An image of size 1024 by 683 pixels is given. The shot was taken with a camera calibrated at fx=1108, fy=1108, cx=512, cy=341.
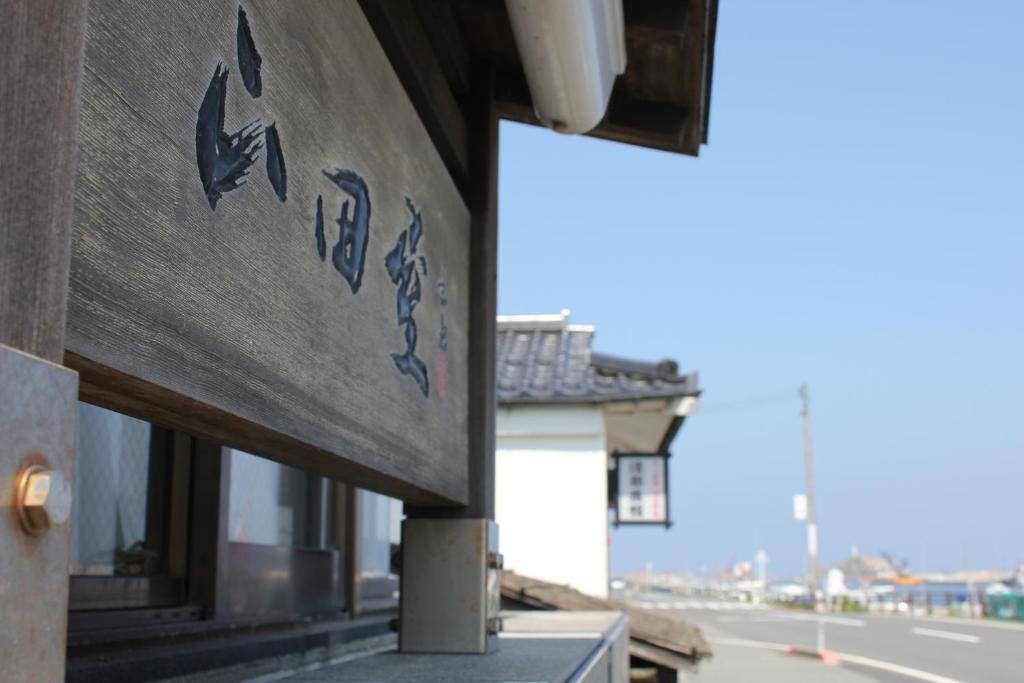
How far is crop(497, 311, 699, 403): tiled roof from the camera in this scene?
12117 mm

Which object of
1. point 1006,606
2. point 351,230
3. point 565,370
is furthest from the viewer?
point 1006,606

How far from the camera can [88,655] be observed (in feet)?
8.74

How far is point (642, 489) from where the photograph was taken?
13.3 m

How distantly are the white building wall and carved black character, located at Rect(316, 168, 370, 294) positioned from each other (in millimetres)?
9617

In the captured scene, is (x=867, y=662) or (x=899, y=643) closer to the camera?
(x=867, y=662)

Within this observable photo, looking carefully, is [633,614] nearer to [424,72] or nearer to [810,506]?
[424,72]

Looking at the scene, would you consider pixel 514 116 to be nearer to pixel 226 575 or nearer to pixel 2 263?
pixel 226 575

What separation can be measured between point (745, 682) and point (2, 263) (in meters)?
14.3

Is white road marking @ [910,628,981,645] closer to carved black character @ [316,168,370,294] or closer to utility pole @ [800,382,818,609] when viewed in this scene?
utility pole @ [800,382,818,609]

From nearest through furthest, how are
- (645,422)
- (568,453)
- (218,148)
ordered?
1. (218,148)
2. (568,453)
3. (645,422)

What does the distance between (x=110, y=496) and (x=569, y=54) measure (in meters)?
1.98

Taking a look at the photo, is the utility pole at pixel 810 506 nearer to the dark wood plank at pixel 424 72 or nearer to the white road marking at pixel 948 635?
the white road marking at pixel 948 635

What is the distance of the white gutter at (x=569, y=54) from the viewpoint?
110 inches

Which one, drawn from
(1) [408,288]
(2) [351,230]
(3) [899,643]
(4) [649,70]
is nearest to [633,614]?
(4) [649,70]
